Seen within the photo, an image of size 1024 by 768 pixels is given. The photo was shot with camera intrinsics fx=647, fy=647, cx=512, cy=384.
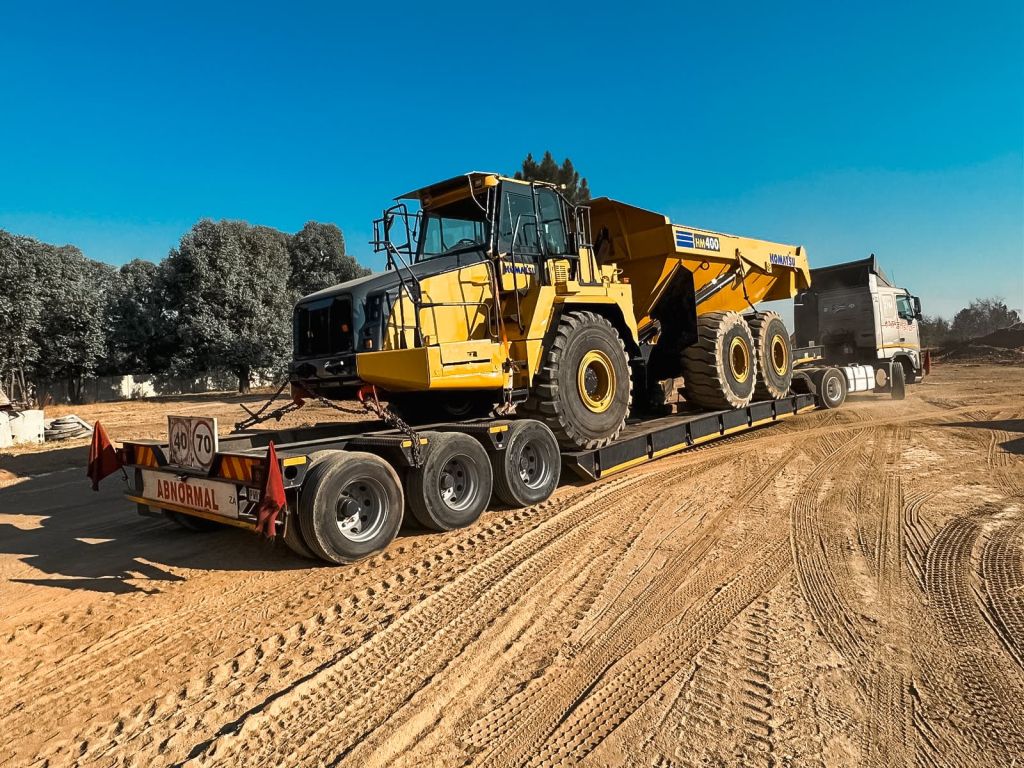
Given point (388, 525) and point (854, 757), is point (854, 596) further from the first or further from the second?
point (388, 525)

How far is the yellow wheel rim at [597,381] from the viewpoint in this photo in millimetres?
7770

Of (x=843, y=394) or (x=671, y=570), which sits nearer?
(x=671, y=570)

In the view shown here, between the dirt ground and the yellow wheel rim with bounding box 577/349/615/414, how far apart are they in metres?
1.35

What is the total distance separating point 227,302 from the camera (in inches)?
1174

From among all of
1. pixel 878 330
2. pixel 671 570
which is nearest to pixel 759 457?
pixel 671 570

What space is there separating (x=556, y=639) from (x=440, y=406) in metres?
4.62

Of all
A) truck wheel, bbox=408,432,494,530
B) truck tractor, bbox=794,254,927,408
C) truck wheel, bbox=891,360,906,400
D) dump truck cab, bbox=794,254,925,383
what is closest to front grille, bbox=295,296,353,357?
truck wheel, bbox=408,432,494,530

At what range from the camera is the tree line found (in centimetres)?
2631

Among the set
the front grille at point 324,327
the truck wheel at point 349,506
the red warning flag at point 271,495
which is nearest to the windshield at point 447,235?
the front grille at point 324,327

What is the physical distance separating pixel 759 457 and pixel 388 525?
5881 mm

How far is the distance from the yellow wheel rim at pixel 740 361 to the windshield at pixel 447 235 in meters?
4.99

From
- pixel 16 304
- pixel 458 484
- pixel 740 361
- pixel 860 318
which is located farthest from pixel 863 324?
pixel 16 304

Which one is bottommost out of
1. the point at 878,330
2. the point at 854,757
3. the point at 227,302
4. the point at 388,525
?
the point at 854,757

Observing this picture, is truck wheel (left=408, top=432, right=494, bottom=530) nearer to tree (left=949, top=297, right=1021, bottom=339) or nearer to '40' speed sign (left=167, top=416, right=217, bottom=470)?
'40' speed sign (left=167, top=416, right=217, bottom=470)
